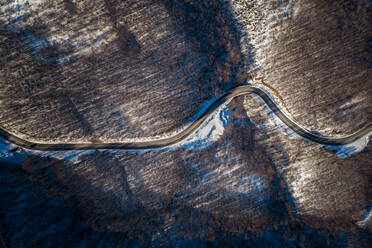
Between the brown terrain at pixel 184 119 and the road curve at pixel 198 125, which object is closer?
the brown terrain at pixel 184 119

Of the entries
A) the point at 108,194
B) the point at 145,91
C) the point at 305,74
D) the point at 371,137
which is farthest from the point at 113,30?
the point at 371,137

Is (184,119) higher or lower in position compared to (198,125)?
higher

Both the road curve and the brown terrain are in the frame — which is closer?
the brown terrain

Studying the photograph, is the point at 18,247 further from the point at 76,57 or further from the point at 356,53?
the point at 356,53

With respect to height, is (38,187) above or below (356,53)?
below
